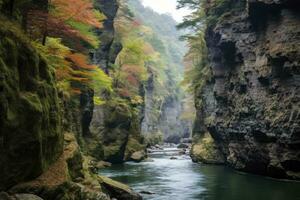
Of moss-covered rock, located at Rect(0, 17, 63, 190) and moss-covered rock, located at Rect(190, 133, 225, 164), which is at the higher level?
moss-covered rock, located at Rect(0, 17, 63, 190)

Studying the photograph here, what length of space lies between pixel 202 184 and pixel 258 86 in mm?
11758

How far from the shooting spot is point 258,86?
37594 millimetres

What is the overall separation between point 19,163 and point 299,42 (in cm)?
2602

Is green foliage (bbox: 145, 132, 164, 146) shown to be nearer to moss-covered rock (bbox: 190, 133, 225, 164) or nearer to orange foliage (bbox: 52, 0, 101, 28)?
moss-covered rock (bbox: 190, 133, 225, 164)

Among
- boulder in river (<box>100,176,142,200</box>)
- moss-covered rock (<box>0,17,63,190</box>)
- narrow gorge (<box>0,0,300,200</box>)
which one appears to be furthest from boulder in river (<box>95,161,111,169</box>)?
moss-covered rock (<box>0,17,63,190</box>)

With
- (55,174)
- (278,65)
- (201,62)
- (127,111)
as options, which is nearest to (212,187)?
(278,65)

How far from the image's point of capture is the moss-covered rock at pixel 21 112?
501 inches

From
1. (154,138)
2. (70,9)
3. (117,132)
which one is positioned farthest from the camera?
(154,138)

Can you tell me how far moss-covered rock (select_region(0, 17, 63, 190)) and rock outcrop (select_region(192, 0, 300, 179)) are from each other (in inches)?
886

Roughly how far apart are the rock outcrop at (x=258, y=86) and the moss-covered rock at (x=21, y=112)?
73.8 ft

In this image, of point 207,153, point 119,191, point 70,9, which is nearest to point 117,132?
point 207,153

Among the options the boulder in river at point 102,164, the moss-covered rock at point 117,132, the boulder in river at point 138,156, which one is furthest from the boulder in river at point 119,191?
the boulder in river at point 138,156

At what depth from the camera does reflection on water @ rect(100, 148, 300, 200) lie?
25.2 metres

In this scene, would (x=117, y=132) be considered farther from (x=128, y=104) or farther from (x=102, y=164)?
(x=102, y=164)
